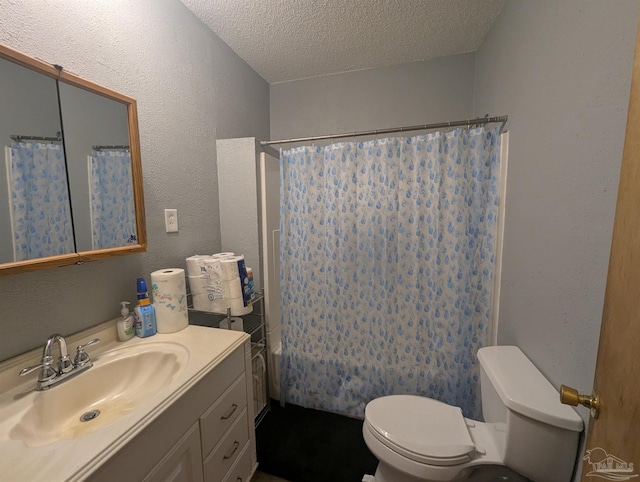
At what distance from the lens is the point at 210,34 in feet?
5.41

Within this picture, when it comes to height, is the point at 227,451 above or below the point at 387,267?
below

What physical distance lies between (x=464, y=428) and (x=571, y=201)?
0.96 meters

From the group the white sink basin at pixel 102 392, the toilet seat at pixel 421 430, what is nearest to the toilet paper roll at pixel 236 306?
the white sink basin at pixel 102 392

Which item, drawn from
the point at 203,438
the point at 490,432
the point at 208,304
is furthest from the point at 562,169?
the point at 208,304

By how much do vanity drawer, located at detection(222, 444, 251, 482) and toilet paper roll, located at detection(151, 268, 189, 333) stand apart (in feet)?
2.05

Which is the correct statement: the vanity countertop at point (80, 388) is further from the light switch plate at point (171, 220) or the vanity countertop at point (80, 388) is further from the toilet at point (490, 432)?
the toilet at point (490, 432)

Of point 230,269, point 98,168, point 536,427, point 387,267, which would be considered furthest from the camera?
point 387,267

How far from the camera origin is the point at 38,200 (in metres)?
0.88

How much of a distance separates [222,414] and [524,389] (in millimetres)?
1095

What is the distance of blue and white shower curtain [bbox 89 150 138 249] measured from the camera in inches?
40.9

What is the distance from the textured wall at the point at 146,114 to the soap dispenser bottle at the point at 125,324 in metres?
0.06

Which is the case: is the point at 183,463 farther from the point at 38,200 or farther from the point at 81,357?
the point at 38,200

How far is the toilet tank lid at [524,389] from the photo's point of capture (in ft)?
2.66

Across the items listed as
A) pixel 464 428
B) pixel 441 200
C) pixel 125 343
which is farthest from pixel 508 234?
pixel 125 343
